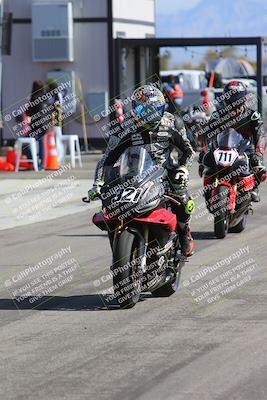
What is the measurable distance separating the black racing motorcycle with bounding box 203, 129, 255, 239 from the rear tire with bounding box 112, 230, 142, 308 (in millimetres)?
4397

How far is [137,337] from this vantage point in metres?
8.16

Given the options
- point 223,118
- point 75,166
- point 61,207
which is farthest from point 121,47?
point 223,118

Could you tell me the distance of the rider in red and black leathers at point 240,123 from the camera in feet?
45.5

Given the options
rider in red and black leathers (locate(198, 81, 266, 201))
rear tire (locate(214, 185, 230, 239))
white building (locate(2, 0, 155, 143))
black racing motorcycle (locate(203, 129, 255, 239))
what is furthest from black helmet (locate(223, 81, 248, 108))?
white building (locate(2, 0, 155, 143))

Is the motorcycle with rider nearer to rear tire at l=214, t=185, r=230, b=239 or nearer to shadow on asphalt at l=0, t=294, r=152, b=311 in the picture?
shadow on asphalt at l=0, t=294, r=152, b=311

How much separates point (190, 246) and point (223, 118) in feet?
13.4

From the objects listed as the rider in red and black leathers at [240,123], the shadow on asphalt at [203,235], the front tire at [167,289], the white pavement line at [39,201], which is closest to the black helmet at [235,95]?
the rider in red and black leathers at [240,123]

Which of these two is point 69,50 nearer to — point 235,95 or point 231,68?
point 231,68

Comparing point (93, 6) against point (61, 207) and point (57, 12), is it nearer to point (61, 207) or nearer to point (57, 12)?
point (57, 12)

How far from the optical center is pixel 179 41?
104 feet

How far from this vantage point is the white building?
31516mm

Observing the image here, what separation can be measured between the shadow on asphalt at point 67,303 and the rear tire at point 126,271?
0.22 m

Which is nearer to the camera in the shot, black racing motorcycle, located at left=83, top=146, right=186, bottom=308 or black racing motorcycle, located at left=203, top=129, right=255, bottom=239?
black racing motorcycle, located at left=83, top=146, right=186, bottom=308

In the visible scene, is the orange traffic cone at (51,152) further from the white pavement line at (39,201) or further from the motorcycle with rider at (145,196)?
the motorcycle with rider at (145,196)
